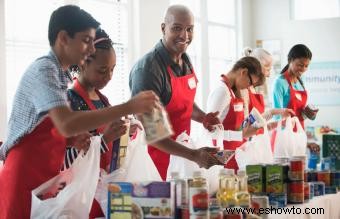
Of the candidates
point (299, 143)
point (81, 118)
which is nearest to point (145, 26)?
point (299, 143)

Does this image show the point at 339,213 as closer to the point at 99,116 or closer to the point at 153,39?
the point at 99,116

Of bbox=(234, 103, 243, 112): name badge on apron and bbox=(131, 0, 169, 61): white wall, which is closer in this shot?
bbox=(234, 103, 243, 112): name badge on apron

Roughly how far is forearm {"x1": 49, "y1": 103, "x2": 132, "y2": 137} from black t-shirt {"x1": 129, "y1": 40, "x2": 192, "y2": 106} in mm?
938

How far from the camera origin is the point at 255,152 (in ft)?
9.66

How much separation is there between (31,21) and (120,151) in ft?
7.42

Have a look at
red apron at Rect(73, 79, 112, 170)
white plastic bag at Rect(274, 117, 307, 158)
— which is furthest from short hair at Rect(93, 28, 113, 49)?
white plastic bag at Rect(274, 117, 307, 158)

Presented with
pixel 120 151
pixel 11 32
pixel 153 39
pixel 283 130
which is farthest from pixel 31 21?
pixel 120 151

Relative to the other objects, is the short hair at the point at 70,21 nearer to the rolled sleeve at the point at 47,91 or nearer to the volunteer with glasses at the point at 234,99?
the rolled sleeve at the point at 47,91

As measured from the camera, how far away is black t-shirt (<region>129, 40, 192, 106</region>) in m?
2.55

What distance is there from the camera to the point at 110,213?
1743 mm

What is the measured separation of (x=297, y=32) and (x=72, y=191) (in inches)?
227

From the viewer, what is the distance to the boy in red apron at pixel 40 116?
1687mm

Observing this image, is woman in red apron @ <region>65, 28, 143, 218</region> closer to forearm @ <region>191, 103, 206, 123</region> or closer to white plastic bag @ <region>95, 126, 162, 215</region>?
white plastic bag @ <region>95, 126, 162, 215</region>

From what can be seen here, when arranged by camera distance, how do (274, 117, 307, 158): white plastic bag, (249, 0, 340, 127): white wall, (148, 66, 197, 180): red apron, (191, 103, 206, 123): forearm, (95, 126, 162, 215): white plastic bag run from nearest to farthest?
(95, 126, 162, 215): white plastic bag
(148, 66, 197, 180): red apron
(191, 103, 206, 123): forearm
(274, 117, 307, 158): white plastic bag
(249, 0, 340, 127): white wall
